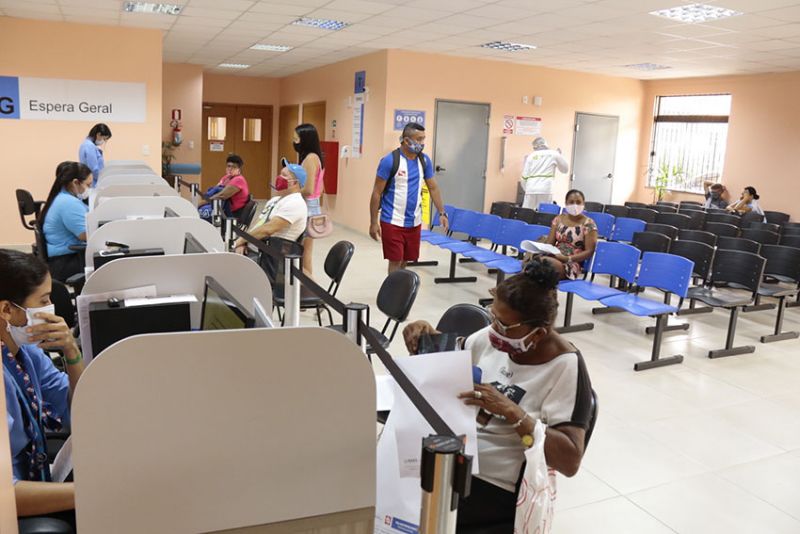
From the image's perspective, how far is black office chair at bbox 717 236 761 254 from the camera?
630 cm

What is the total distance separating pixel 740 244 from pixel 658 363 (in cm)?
237

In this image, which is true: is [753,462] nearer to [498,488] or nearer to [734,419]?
[734,419]

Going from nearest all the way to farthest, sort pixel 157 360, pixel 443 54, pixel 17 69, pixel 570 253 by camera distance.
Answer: pixel 157 360
pixel 570 253
pixel 17 69
pixel 443 54

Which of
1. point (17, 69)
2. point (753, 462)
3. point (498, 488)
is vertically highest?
point (17, 69)

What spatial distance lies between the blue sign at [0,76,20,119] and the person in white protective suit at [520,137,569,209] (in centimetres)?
700

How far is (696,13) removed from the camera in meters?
6.71

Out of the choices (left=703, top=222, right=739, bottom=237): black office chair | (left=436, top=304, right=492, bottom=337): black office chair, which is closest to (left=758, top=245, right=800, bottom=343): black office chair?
(left=703, top=222, right=739, bottom=237): black office chair

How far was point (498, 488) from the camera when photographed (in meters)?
1.90

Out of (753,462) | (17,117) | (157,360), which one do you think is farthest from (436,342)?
(17,117)

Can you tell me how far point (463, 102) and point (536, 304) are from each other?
29.9 ft

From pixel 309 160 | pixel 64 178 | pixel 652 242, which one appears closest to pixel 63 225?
pixel 64 178

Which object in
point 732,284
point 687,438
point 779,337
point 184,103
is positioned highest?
point 184,103

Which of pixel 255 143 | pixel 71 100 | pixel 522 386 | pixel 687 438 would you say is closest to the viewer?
pixel 522 386

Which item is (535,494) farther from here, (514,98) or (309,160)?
(514,98)
